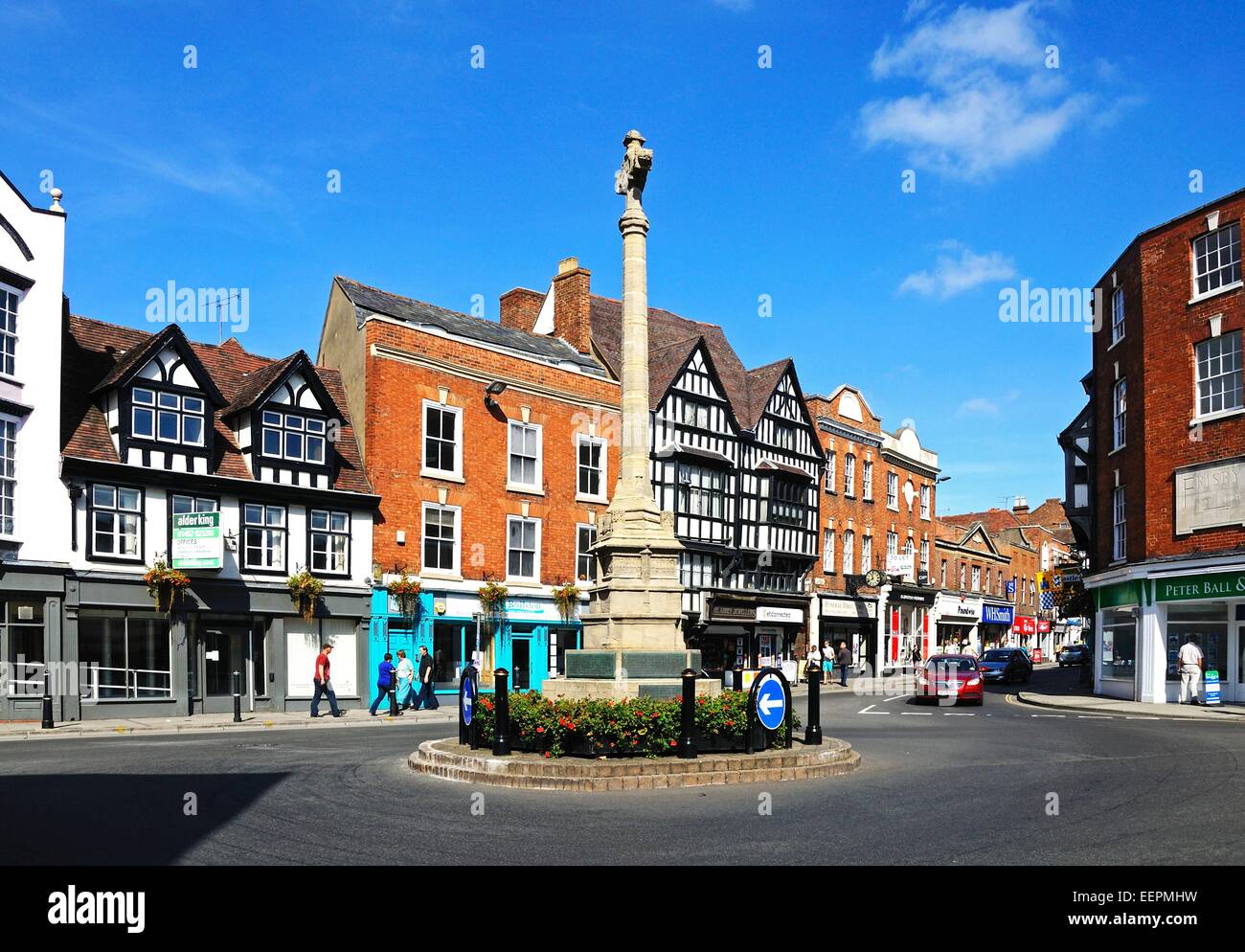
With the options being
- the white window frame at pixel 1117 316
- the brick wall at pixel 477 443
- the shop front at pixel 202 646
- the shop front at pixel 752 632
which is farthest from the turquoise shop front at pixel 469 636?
the white window frame at pixel 1117 316

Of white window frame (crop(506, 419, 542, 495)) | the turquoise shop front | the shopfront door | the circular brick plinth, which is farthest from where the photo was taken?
white window frame (crop(506, 419, 542, 495))

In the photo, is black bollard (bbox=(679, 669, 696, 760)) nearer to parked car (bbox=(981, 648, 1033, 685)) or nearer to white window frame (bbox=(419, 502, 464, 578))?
white window frame (bbox=(419, 502, 464, 578))

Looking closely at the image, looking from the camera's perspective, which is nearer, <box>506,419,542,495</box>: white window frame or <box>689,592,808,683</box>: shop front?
<box>506,419,542,495</box>: white window frame

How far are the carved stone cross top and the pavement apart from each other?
13.1 metres

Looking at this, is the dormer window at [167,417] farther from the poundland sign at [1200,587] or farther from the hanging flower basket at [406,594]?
the poundland sign at [1200,587]

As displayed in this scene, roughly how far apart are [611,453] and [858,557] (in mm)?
18674

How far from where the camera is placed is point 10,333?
82.1 ft

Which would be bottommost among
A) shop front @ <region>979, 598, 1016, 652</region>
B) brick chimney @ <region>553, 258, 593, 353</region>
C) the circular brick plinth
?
shop front @ <region>979, 598, 1016, 652</region>

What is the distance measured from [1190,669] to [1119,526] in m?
5.97

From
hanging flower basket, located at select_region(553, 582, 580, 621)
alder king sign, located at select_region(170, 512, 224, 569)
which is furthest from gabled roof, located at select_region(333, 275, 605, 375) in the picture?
alder king sign, located at select_region(170, 512, 224, 569)

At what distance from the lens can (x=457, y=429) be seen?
34.2 meters

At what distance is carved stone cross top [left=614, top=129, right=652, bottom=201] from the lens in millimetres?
17844
